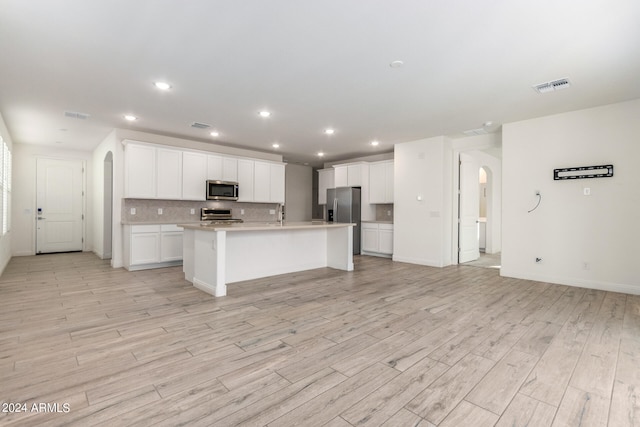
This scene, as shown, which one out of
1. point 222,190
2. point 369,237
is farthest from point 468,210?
point 222,190

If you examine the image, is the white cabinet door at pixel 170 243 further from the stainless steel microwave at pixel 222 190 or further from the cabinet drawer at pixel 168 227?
the stainless steel microwave at pixel 222 190

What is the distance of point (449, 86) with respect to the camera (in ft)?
12.5

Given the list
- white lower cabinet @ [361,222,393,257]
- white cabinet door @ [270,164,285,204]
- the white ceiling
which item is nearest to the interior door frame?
the white ceiling

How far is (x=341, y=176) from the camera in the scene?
8586 mm

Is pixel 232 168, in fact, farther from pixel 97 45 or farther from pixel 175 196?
pixel 97 45

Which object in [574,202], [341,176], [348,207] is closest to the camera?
[574,202]

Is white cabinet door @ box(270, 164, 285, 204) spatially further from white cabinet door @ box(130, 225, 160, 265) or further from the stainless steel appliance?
white cabinet door @ box(130, 225, 160, 265)

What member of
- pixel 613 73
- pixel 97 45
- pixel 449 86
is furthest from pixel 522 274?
pixel 97 45

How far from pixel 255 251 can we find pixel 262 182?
307 cm

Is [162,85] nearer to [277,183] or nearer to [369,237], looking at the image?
[277,183]

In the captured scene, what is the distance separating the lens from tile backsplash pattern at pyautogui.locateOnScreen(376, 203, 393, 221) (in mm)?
8195

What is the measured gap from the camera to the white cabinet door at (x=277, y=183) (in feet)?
25.9

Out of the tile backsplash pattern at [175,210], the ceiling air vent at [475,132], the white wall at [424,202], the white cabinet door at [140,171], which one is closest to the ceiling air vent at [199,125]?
the white cabinet door at [140,171]

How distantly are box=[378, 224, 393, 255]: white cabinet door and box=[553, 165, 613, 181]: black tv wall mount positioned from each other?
11.3ft
